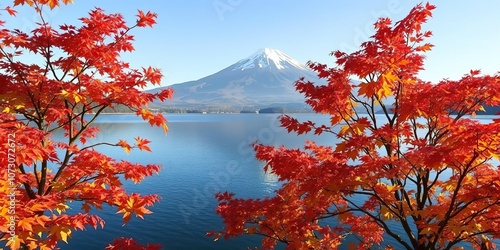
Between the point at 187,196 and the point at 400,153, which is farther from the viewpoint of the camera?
the point at 187,196

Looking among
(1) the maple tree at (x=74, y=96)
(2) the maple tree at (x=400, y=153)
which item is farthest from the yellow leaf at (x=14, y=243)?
(2) the maple tree at (x=400, y=153)

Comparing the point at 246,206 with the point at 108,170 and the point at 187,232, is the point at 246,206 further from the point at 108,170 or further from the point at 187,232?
the point at 187,232

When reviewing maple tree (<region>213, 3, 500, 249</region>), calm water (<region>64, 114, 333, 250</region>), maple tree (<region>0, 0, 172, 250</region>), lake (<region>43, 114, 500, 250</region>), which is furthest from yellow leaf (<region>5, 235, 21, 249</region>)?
calm water (<region>64, 114, 333, 250</region>)

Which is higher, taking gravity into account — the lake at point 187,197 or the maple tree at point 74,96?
the maple tree at point 74,96

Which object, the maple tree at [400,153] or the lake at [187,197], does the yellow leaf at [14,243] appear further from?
the lake at [187,197]

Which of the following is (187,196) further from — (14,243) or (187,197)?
(14,243)

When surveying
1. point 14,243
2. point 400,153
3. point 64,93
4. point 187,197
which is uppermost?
point 64,93

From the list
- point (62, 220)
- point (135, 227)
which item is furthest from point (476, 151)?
point (135, 227)

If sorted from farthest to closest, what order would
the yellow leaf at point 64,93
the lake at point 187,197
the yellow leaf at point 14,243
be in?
the lake at point 187,197 < the yellow leaf at point 64,93 < the yellow leaf at point 14,243

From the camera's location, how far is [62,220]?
439cm

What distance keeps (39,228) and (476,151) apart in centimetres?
647

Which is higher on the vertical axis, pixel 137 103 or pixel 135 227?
pixel 137 103

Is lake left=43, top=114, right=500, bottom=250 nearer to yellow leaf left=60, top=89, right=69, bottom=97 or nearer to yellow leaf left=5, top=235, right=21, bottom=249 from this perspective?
yellow leaf left=60, top=89, right=69, bottom=97

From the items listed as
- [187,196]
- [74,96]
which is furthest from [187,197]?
[74,96]
